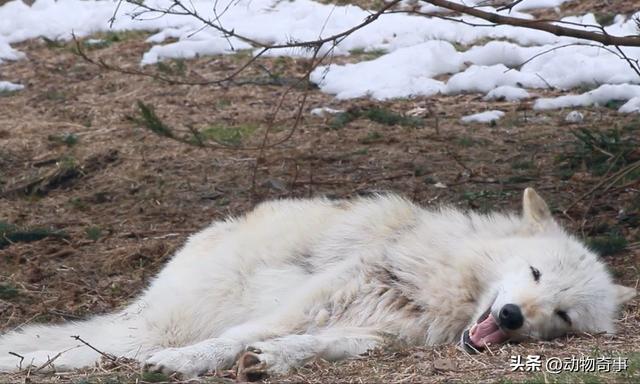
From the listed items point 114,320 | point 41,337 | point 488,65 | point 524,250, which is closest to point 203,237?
point 114,320

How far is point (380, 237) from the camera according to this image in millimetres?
5719

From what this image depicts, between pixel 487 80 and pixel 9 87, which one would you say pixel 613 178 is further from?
pixel 9 87

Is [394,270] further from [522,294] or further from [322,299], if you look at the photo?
[522,294]

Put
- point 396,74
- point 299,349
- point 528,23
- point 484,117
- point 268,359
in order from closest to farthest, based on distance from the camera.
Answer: point 268,359 → point 299,349 → point 528,23 → point 484,117 → point 396,74

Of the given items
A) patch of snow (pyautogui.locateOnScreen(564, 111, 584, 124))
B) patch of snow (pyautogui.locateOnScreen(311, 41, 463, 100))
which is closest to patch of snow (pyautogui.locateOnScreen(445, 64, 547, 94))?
patch of snow (pyautogui.locateOnScreen(311, 41, 463, 100))

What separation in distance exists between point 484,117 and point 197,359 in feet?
20.9

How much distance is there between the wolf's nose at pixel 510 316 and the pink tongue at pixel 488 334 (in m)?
0.08

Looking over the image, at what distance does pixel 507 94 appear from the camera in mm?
11180

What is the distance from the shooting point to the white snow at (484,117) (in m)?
10.3

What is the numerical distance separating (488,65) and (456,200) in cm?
482

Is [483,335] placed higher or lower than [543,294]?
lower

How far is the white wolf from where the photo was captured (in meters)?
4.81

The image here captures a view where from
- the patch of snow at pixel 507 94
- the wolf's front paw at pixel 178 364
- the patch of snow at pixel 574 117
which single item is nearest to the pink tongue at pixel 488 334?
the wolf's front paw at pixel 178 364

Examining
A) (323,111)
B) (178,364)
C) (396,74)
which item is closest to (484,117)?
(323,111)
